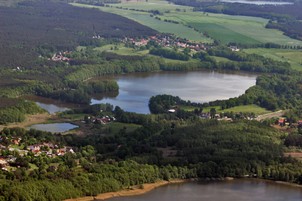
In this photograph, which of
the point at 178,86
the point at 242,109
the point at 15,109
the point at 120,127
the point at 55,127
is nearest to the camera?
the point at 120,127

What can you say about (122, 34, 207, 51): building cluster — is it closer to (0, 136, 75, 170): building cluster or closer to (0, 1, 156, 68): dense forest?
(0, 1, 156, 68): dense forest

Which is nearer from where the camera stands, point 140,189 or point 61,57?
point 140,189

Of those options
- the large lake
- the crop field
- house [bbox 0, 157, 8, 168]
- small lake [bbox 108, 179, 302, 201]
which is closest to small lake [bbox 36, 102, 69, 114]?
the large lake

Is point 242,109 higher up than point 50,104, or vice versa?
point 242,109

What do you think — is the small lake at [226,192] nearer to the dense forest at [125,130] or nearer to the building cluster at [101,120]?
the dense forest at [125,130]

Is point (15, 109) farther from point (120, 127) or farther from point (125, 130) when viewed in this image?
point (125, 130)

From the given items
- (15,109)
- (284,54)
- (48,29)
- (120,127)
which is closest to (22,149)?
(120,127)

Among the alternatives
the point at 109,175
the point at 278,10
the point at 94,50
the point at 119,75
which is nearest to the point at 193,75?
the point at 119,75
